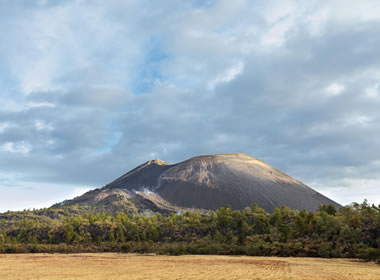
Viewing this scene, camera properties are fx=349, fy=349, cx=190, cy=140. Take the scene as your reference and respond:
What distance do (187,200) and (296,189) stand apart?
6309 centimetres

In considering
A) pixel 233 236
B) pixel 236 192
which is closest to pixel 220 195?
pixel 236 192

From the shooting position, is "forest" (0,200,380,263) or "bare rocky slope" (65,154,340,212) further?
"bare rocky slope" (65,154,340,212)

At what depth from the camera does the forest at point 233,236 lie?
4762 centimetres

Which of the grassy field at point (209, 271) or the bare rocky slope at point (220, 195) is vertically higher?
the bare rocky slope at point (220, 195)

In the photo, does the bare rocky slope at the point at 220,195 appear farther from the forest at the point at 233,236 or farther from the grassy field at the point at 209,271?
the grassy field at the point at 209,271

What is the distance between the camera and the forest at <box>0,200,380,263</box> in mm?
47625

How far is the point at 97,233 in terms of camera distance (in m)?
85.5

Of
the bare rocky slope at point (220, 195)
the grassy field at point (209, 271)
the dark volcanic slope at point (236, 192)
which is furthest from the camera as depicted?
the dark volcanic slope at point (236, 192)

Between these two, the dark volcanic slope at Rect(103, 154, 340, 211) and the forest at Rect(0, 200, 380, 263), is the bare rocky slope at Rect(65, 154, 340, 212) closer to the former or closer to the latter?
the dark volcanic slope at Rect(103, 154, 340, 211)

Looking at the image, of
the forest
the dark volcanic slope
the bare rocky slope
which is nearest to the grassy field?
the forest

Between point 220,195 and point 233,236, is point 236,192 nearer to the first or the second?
point 220,195

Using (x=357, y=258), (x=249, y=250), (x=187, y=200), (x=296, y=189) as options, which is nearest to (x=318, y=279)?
(x=357, y=258)

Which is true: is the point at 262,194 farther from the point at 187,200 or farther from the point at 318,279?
the point at 318,279

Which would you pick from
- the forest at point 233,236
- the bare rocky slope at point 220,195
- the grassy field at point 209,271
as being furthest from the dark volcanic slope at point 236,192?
the grassy field at point 209,271
